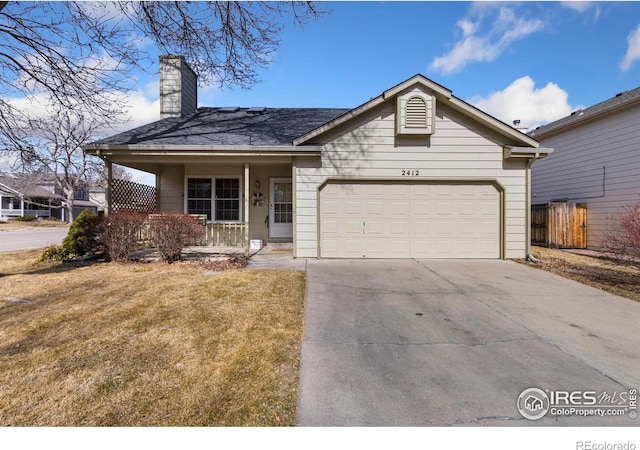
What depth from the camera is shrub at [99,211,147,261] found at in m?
7.92

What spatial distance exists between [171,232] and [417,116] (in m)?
6.98

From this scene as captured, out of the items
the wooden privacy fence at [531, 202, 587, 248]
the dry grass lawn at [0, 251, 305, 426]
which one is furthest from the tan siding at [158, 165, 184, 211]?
the wooden privacy fence at [531, 202, 587, 248]

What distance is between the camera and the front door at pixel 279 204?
10.9m

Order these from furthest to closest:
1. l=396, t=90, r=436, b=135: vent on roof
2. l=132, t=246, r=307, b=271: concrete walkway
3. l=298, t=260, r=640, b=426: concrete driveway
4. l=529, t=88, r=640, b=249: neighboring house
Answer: l=529, t=88, r=640, b=249: neighboring house < l=396, t=90, r=436, b=135: vent on roof < l=132, t=246, r=307, b=271: concrete walkway < l=298, t=260, r=640, b=426: concrete driveway

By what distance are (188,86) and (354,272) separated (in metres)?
10.0

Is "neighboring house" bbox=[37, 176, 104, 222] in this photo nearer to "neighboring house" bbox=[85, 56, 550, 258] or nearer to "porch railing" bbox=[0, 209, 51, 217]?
"porch railing" bbox=[0, 209, 51, 217]

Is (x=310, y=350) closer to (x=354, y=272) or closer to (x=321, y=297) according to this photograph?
(x=321, y=297)

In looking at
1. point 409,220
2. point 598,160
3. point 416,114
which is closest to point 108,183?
point 409,220

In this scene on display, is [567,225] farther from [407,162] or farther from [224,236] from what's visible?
[224,236]

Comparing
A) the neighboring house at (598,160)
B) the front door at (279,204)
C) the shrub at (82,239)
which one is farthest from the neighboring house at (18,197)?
the neighboring house at (598,160)

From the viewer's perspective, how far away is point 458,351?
3455 mm

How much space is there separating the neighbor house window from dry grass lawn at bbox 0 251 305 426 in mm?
5154
